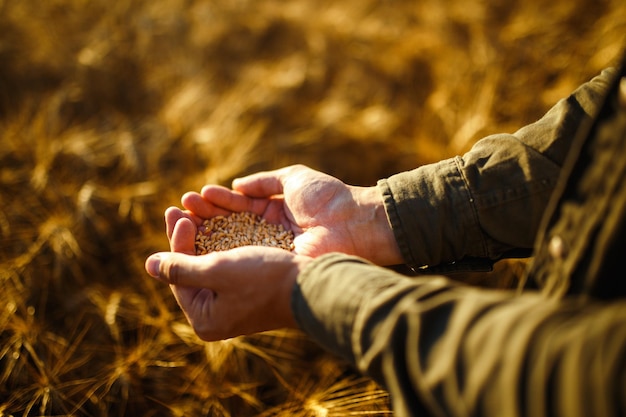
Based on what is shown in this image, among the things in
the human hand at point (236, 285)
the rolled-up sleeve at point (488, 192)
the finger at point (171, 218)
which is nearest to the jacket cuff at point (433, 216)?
the rolled-up sleeve at point (488, 192)

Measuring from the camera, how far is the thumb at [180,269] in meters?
1.17

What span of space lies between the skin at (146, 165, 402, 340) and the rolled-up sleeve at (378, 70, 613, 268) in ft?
0.45

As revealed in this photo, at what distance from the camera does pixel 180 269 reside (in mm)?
1200

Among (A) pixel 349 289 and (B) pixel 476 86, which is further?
(B) pixel 476 86

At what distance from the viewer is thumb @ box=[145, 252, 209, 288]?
1.17 m

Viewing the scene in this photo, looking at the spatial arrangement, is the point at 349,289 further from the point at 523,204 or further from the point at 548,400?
the point at 523,204

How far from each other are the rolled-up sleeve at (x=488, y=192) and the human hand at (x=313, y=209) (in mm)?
120

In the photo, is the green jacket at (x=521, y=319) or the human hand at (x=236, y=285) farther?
the human hand at (x=236, y=285)

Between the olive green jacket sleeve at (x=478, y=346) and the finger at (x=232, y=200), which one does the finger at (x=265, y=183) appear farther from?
the olive green jacket sleeve at (x=478, y=346)

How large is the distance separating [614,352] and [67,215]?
2.26 m

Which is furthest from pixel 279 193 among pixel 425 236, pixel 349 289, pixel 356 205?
pixel 349 289

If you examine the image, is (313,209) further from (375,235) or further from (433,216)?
(433,216)

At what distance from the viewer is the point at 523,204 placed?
1256mm

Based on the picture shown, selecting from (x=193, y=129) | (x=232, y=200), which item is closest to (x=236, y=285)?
(x=232, y=200)
